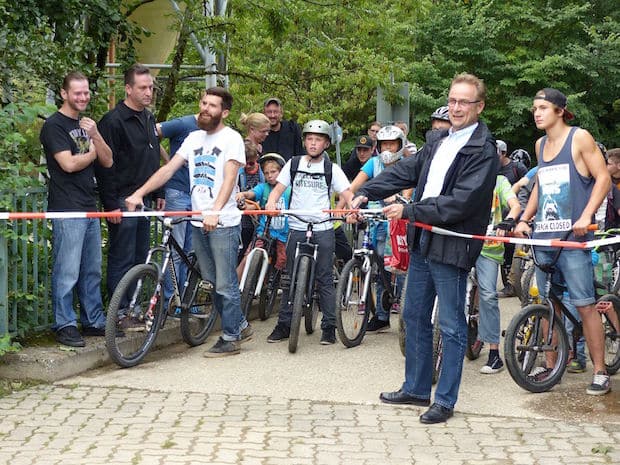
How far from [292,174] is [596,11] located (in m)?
24.2

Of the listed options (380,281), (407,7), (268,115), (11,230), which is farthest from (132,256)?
(407,7)

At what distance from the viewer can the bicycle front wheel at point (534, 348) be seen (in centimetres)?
A: 746

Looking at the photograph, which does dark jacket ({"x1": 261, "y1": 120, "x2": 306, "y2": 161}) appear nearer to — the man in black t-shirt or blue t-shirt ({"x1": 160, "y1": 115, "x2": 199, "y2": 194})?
blue t-shirt ({"x1": 160, "y1": 115, "x2": 199, "y2": 194})

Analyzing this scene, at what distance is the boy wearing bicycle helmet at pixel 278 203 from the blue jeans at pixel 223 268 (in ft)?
4.74

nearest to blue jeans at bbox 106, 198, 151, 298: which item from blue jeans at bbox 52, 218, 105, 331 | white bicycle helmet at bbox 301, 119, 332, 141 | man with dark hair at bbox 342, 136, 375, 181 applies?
blue jeans at bbox 52, 218, 105, 331

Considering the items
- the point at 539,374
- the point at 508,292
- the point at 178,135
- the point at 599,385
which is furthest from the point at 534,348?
the point at 508,292

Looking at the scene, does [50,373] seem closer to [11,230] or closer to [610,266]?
[11,230]

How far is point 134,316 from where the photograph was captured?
26.3 feet

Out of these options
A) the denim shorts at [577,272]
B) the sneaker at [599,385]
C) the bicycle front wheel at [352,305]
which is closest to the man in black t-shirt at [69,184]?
the bicycle front wheel at [352,305]

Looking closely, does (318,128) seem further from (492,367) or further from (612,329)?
(612,329)

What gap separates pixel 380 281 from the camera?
971cm

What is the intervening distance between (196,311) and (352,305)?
51.5 inches

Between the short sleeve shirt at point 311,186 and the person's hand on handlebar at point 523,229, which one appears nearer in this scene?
the person's hand on handlebar at point 523,229

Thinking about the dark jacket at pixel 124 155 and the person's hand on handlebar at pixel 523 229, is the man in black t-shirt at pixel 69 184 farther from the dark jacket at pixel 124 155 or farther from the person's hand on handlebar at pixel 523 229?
the person's hand on handlebar at pixel 523 229
